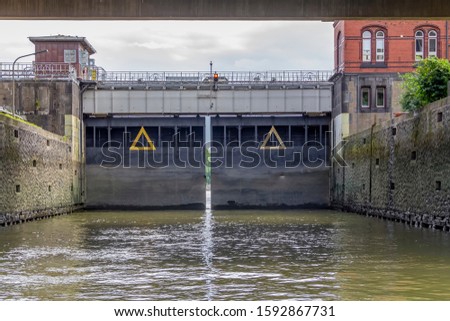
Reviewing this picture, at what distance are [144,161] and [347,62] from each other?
1557 centimetres

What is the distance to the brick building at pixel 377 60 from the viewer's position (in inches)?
2287

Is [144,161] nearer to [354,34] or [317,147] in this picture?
[317,147]

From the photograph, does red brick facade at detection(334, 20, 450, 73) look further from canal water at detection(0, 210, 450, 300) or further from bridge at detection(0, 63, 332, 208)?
canal water at detection(0, 210, 450, 300)

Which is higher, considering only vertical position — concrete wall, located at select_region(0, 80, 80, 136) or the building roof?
the building roof

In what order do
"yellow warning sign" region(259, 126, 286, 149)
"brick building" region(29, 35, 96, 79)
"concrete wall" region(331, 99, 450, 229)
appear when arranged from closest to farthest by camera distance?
"concrete wall" region(331, 99, 450, 229) → "yellow warning sign" region(259, 126, 286, 149) → "brick building" region(29, 35, 96, 79)

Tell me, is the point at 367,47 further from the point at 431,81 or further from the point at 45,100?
the point at 45,100

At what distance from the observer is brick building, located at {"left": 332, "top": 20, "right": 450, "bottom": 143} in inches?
2287

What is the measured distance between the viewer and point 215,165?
62281 millimetres

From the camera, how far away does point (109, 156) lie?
62281mm

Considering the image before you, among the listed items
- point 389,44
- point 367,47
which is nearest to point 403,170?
point 389,44

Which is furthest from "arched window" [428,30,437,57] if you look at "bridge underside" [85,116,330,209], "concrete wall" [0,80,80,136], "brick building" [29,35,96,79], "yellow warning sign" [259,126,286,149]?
"brick building" [29,35,96,79]

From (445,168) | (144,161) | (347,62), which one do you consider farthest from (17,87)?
(445,168)

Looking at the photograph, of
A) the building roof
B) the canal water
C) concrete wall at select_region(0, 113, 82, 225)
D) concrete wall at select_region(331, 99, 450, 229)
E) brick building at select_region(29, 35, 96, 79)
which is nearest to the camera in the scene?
the canal water

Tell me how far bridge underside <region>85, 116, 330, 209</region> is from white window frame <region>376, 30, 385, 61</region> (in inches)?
249
